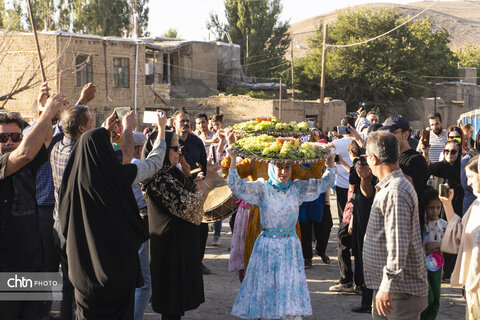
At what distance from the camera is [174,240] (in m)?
5.21

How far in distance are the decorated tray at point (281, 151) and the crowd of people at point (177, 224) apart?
0.37ft

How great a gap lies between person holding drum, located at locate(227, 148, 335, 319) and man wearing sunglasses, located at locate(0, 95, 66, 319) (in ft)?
6.52

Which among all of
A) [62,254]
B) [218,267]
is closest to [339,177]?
[218,267]

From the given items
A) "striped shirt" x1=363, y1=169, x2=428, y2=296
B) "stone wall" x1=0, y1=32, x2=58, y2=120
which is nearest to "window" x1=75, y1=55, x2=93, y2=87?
"stone wall" x1=0, y1=32, x2=58, y2=120

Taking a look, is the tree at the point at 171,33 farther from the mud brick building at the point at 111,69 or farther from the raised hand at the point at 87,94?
the raised hand at the point at 87,94

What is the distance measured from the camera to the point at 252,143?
598 cm

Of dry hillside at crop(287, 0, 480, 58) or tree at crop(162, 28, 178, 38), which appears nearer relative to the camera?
tree at crop(162, 28, 178, 38)

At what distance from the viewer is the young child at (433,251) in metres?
4.93

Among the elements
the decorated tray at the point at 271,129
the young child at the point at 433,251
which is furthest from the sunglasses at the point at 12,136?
the decorated tray at the point at 271,129

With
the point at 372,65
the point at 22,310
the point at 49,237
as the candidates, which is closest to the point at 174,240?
the point at 49,237

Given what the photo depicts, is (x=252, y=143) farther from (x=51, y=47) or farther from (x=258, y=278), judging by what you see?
(x=51, y=47)

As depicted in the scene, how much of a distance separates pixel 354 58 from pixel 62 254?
156 feet

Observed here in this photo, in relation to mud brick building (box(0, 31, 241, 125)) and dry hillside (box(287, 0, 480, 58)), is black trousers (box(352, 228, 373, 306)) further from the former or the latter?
dry hillside (box(287, 0, 480, 58))

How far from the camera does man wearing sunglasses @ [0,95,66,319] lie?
390 centimetres
